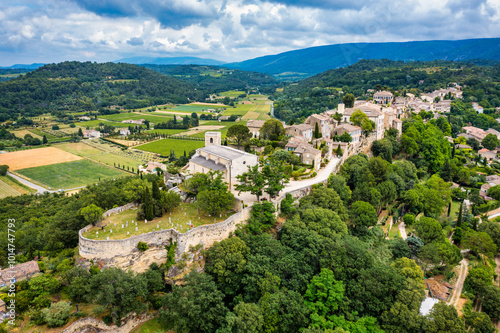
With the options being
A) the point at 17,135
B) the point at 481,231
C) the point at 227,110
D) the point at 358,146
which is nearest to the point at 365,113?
the point at 358,146

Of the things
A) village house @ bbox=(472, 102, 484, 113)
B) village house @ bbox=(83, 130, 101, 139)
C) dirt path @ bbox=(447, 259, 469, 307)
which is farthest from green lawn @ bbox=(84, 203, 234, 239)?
village house @ bbox=(472, 102, 484, 113)

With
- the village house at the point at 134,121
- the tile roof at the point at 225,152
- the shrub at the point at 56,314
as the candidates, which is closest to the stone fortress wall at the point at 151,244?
the shrub at the point at 56,314

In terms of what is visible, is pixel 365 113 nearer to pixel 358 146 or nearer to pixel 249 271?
pixel 358 146

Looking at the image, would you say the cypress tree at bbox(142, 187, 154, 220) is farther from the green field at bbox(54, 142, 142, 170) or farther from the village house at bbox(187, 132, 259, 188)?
the green field at bbox(54, 142, 142, 170)

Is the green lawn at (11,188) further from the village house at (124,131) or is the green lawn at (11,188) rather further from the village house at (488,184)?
the village house at (488,184)

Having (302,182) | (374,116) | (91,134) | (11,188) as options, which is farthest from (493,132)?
(91,134)

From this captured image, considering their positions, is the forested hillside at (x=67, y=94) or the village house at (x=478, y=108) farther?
the forested hillside at (x=67, y=94)

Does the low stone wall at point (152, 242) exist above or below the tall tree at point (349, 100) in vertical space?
below
